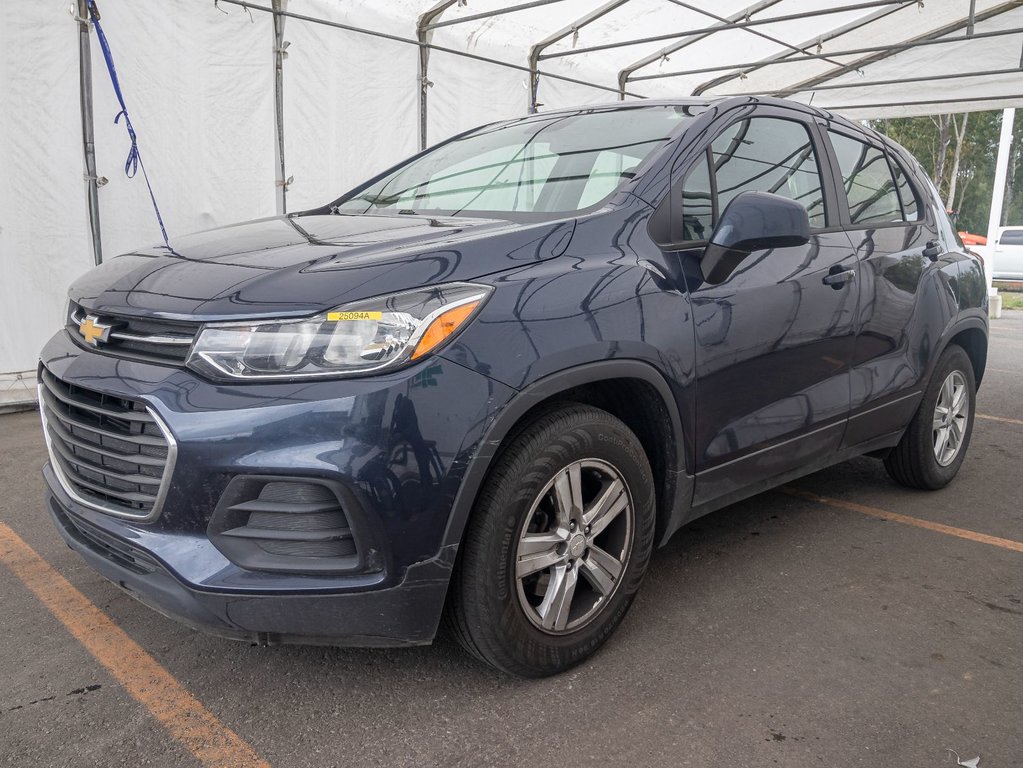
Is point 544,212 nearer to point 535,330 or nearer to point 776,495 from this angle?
point 535,330

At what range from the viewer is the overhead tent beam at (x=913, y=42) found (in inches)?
366

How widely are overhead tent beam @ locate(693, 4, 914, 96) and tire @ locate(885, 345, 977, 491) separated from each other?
23.3 feet

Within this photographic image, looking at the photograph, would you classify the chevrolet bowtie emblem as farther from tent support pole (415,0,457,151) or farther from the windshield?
tent support pole (415,0,457,151)

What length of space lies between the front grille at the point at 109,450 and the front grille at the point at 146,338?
0.40ft

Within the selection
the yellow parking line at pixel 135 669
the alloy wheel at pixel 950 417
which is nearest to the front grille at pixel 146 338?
the yellow parking line at pixel 135 669

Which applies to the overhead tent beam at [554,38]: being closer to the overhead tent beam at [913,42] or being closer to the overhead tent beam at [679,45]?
the overhead tent beam at [679,45]

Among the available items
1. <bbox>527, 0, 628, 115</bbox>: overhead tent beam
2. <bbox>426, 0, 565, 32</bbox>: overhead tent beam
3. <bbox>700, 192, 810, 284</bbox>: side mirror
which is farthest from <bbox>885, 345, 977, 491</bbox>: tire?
<bbox>527, 0, 628, 115</bbox>: overhead tent beam

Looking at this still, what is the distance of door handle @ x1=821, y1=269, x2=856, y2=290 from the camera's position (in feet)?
9.80

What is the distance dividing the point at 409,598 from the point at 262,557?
34 cm

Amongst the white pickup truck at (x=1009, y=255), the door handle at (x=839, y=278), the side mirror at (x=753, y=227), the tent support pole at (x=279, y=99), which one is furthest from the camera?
the white pickup truck at (x=1009, y=255)

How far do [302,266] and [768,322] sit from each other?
149 cm

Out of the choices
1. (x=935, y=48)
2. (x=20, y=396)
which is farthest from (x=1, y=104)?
(x=935, y=48)

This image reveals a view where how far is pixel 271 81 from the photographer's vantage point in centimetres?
687

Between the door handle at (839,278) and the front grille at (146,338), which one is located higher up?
the front grille at (146,338)
